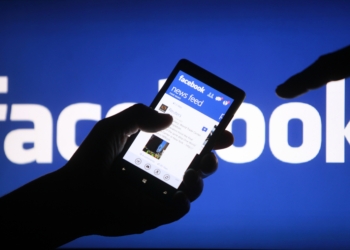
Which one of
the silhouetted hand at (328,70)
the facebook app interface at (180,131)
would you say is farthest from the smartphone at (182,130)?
the silhouetted hand at (328,70)

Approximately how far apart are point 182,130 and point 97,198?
31 cm

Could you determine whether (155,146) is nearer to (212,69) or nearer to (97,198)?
(97,198)

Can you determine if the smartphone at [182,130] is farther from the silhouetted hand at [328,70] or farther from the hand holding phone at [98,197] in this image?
the silhouetted hand at [328,70]

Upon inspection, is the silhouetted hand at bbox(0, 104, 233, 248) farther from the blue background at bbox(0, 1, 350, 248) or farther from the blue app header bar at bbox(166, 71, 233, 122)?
the blue background at bbox(0, 1, 350, 248)

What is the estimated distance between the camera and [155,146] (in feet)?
3.15

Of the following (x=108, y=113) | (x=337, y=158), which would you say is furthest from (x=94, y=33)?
(x=337, y=158)

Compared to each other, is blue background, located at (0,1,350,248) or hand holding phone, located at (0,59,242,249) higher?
blue background, located at (0,1,350,248)

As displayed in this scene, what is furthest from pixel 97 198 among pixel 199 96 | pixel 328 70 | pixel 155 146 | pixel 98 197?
pixel 328 70

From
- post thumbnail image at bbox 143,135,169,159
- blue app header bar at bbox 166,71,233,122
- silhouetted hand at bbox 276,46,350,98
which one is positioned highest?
silhouetted hand at bbox 276,46,350,98

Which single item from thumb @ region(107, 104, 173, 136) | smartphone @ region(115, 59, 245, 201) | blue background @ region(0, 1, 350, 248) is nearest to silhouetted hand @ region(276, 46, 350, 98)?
smartphone @ region(115, 59, 245, 201)

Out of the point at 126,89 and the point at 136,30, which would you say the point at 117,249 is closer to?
the point at 126,89

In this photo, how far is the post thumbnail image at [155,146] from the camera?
95cm

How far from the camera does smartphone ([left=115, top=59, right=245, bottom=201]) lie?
93cm

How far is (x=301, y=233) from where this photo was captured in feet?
4.58
